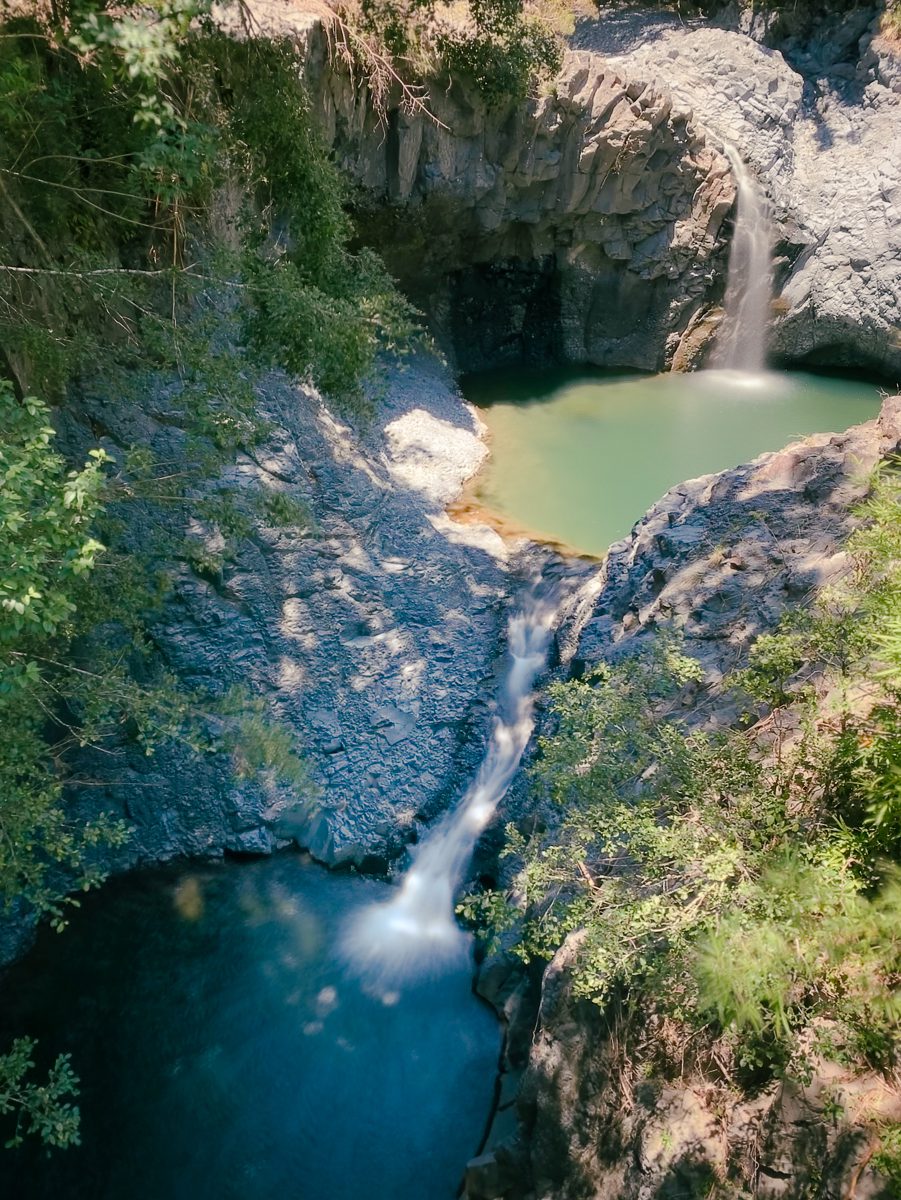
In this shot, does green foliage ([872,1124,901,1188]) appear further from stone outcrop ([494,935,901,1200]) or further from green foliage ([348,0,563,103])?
green foliage ([348,0,563,103])

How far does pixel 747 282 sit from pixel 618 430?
16.8 feet

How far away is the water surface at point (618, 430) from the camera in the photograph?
1334 cm

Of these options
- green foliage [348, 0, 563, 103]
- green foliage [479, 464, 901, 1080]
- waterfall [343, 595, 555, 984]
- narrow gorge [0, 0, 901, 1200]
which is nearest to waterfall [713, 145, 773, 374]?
narrow gorge [0, 0, 901, 1200]

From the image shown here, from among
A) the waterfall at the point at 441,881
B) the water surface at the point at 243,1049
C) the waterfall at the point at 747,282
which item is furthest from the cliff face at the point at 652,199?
the water surface at the point at 243,1049

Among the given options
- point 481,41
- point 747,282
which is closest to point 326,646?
point 481,41

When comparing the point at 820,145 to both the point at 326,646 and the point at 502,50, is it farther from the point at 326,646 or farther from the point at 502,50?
the point at 326,646

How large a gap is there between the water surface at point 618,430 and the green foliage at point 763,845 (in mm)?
7071

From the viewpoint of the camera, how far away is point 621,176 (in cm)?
1565

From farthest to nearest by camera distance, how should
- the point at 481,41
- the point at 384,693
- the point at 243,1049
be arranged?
the point at 481,41 < the point at 384,693 < the point at 243,1049

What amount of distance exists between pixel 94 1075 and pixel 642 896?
541cm

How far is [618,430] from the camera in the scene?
15914 mm

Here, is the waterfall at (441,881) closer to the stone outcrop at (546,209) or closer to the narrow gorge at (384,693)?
the narrow gorge at (384,693)

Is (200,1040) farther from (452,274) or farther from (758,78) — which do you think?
(758,78)

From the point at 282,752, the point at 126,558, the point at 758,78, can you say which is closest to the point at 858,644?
the point at 126,558
